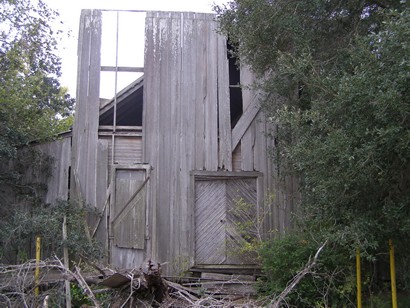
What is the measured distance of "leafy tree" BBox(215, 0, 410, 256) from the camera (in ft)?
22.3

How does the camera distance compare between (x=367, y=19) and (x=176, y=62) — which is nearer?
(x=367, y=19)

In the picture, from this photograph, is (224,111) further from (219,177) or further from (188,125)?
(219,177)

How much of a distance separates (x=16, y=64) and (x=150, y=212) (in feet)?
19.1

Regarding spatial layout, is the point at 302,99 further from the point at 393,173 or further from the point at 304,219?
the point at 393,173

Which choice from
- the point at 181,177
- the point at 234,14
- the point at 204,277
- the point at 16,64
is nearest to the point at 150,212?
the point at 181,177

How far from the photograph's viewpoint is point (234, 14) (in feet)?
35.0

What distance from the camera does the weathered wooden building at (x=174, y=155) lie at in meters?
11.6

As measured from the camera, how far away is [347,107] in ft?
25.0

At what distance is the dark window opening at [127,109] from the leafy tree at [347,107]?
3.25m

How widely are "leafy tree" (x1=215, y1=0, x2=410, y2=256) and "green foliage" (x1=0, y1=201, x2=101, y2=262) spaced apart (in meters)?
4.56

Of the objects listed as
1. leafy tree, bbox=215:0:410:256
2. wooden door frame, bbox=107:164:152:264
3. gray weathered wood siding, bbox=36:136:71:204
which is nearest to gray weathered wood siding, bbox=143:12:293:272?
wooden door frame, bbox=107:164:152:264

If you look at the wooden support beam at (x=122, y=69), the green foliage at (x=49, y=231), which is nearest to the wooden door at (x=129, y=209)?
the green foliage at (x=49, y=231)

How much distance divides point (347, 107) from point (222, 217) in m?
5.09

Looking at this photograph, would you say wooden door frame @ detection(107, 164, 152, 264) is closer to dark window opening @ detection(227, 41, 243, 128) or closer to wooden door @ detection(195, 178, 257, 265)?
wooden door @ detection(195, 178, 257, 265)
